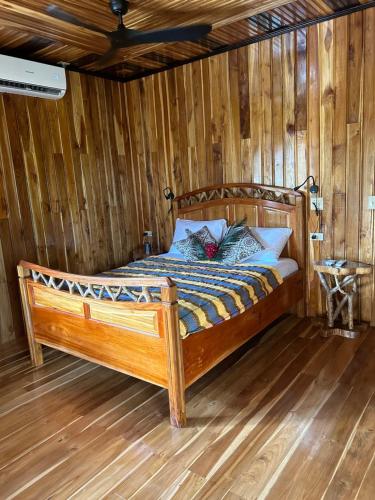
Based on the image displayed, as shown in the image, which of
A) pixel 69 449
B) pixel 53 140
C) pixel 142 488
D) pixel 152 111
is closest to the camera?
pixel 142 488

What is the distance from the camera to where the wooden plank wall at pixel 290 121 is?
318 cm

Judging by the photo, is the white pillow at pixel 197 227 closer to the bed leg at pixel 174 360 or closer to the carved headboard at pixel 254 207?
the carved headboard at pixel 254 207

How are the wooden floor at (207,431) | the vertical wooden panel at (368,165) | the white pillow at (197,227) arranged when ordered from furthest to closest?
the white pillow at (197,227), the vertical wooden panel at (368,165), the wooden floor at (207,431)

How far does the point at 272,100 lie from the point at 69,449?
3.35m

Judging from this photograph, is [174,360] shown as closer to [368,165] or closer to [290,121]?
[368,165]

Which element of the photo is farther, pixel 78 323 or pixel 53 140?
pixel 53 140

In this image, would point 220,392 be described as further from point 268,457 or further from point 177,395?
point 268,457

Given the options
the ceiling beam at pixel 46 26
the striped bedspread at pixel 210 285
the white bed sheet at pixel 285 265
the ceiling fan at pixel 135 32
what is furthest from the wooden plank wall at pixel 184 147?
the ceiling fan at pixel 135 32

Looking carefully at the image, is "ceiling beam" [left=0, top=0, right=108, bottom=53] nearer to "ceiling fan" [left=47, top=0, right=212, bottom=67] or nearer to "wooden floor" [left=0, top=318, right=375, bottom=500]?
"ceiling fan" [left=47, top=0, right=212, bottom=67]

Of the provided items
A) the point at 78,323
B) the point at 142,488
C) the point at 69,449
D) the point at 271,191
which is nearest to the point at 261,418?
the point at 142,488

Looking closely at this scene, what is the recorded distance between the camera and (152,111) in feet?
14.7

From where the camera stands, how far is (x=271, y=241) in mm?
3572

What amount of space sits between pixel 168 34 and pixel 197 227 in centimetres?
202

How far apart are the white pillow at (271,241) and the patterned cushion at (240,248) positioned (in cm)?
6
